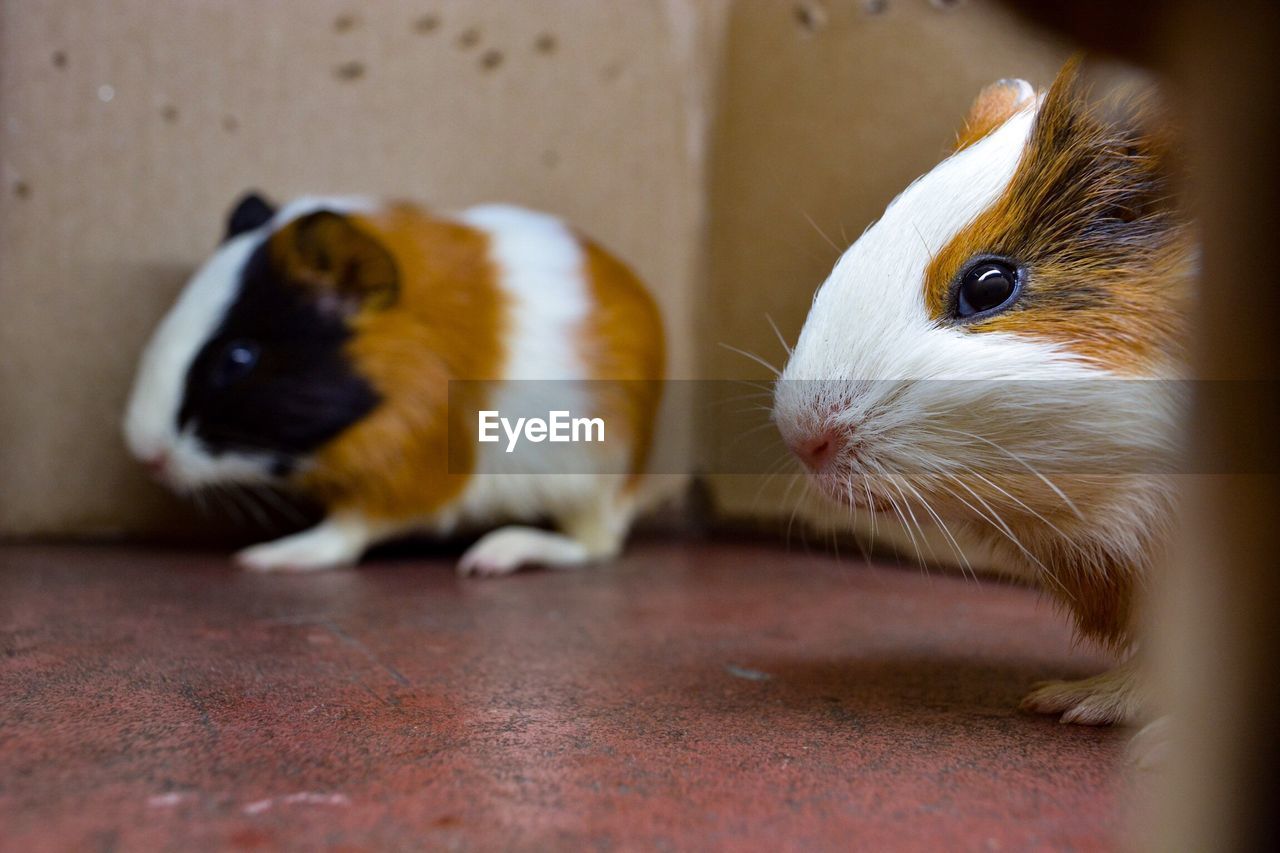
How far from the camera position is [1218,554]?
1.27ft

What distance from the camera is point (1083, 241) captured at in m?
0.73

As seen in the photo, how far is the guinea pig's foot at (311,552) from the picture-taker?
5.84 ft

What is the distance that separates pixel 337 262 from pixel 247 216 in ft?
0.91

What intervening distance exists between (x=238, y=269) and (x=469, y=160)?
618 mm

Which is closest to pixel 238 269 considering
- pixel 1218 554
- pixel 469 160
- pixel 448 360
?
pixel 448 360

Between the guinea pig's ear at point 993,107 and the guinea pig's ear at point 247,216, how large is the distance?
1.48 m

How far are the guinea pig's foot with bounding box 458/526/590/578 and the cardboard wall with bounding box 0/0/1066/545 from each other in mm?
370

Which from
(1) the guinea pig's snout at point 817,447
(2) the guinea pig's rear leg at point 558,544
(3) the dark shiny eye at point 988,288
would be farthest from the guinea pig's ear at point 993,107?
(2) the guinea pig's rear leg at point 558,544

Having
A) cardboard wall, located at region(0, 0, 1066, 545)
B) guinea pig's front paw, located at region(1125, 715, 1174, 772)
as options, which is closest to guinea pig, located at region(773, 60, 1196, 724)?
guinea pig's front paw, located at region(1125, 715, 1174, 772)

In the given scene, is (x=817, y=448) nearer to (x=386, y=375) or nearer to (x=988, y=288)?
(x=988, y=288)

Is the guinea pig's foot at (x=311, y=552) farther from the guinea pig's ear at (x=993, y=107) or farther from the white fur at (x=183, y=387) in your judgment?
the guinea pig's ear at (x=993, y=107)

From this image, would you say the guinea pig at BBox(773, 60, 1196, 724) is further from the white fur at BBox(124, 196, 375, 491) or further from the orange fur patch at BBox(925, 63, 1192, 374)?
the white fur at BBox(124, 196, 375, 491)

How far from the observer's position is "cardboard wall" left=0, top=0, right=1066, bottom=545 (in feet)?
6.13

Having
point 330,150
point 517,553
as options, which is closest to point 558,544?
point 517,553
